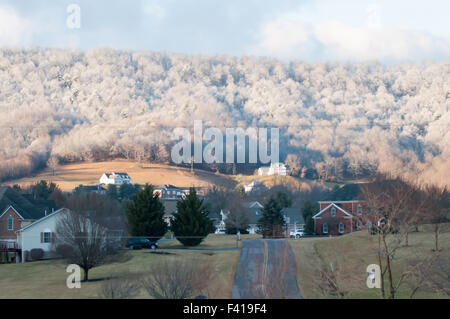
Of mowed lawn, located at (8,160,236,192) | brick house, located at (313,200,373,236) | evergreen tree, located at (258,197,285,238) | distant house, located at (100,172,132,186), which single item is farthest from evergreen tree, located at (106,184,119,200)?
brick house, located at (313,200,373,236)

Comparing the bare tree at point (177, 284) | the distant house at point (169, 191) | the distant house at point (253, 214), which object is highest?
the bare tree at point (177, 284)

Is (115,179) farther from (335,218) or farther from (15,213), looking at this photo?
(335,218)

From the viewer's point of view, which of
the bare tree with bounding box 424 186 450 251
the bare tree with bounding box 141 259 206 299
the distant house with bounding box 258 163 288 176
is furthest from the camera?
the distant house with bounding box 258 163 288 176

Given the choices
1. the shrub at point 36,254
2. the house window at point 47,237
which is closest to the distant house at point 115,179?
the house window at point 47,237

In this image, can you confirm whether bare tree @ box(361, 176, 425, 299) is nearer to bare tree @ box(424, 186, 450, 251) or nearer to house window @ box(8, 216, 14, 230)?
bare tree @ box(424, 186, 450, 251)

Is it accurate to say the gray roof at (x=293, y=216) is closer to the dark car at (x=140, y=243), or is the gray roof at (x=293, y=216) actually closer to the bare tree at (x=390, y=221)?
the dark car at (x=140, y=243)

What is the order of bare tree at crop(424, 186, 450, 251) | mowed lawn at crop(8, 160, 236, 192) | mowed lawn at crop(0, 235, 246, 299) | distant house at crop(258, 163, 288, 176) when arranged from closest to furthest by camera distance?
1. mowed lawn at crop(0, 235, 246, 299)
2. bare tree at crop(424, 186, 450, 251)
3. mowed lawn at crop(8, 160, 236, 192)
4. distant house at crop(258, 163, 288, 176)

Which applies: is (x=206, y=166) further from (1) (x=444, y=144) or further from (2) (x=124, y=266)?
(2) (x=124, y=266)
